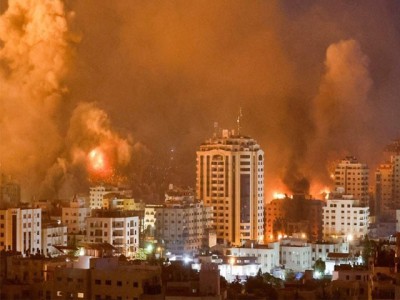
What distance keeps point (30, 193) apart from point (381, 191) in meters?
7.86

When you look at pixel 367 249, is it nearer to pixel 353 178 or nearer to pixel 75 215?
pixel 75 215

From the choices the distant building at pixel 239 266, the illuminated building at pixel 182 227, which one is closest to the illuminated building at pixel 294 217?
the illuminated building at pixel 182 227

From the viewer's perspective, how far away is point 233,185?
30.8 meters

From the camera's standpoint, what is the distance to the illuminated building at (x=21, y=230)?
83.9ft

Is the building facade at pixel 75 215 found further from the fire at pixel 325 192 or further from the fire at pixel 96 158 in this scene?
the fire at pixel 325 192

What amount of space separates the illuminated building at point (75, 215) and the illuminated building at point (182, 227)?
1.24m

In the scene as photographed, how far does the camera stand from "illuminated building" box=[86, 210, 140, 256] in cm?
2659

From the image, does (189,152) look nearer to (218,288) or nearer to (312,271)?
(312,271)

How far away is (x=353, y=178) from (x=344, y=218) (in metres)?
3.09


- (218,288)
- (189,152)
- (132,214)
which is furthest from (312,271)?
(189,152)

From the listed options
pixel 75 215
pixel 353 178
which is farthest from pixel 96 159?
pixel 353 178

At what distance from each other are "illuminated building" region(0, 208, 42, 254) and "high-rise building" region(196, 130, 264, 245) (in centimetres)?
487

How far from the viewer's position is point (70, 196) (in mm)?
30703

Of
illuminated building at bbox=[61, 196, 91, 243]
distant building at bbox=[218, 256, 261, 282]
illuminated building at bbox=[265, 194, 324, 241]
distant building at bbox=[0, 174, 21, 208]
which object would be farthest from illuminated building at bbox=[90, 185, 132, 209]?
distant building at bbox=[218, 256, 261, 282]
